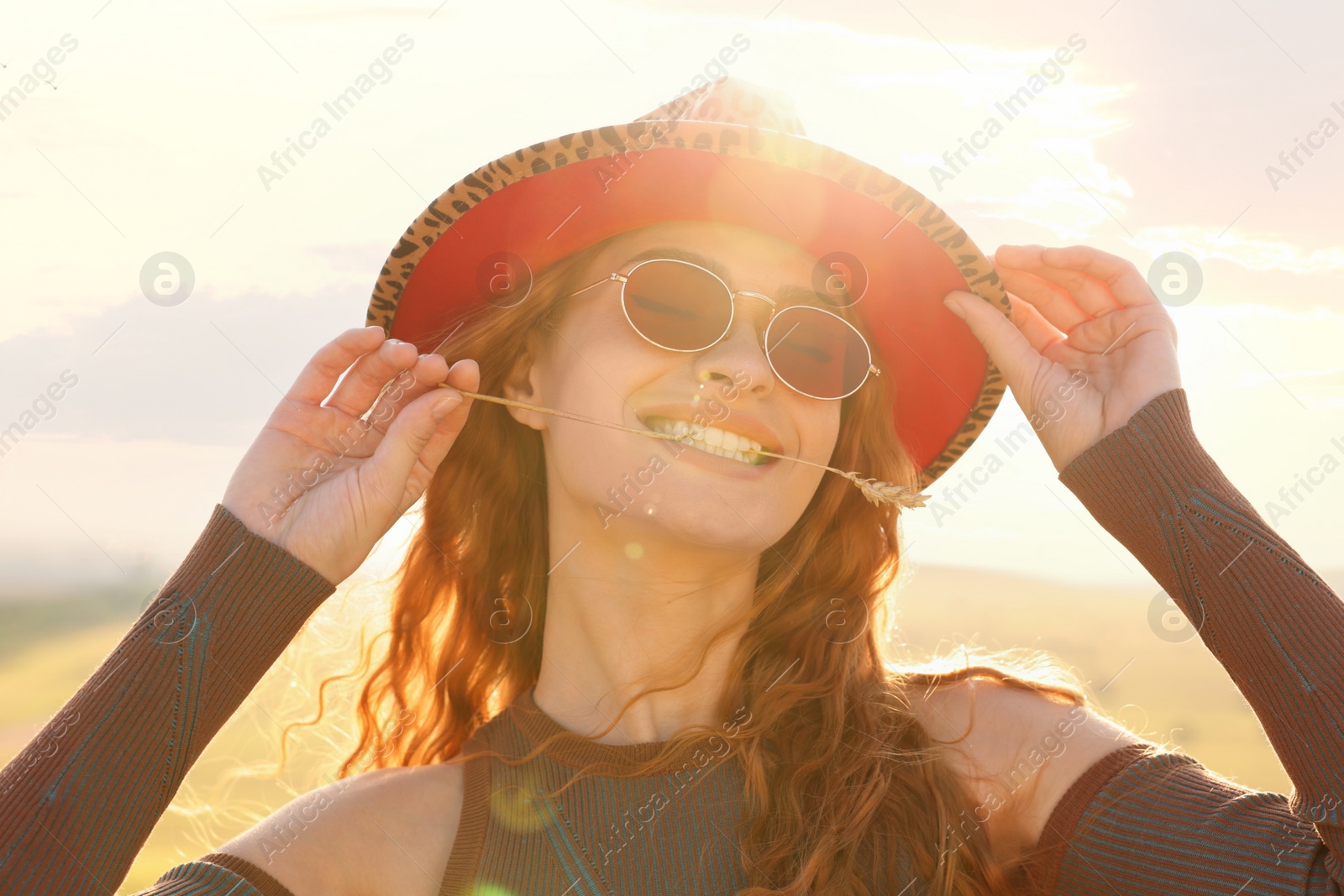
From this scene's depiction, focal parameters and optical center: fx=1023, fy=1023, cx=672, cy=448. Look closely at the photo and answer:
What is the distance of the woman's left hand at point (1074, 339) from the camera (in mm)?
3020

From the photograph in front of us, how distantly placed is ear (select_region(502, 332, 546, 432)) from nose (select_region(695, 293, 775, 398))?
2.25 ft

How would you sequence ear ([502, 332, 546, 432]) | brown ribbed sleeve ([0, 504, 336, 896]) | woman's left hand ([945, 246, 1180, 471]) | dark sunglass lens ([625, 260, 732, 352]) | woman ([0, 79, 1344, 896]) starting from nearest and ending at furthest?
brown ribbed sleeve ([0, 504, 336, 896])
woman ([0, 79, 1344, 896])
woman's left hand ([945, 246, 1180, 471])
dark sunglass lens ([625, 260, 732, 352])
ear ([502, 332, 546, 432])

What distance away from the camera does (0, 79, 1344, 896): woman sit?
8.77 ft

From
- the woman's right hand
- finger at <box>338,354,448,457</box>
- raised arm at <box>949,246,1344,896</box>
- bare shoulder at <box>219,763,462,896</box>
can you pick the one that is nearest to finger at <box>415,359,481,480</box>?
the woman's right hand

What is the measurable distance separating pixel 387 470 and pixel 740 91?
1.72 m

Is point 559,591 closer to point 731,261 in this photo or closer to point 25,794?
point 731,261

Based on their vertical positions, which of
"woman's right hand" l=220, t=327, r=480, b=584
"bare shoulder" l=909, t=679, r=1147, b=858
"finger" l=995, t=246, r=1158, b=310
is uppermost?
"finger" l=995, t=246, r=1158, b=310

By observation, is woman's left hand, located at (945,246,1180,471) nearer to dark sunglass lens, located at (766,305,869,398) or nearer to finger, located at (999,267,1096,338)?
finger, located at (999,267,1096,338)

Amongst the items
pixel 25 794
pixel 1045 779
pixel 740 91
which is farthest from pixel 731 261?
pixel 25 794

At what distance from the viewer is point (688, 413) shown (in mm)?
3258

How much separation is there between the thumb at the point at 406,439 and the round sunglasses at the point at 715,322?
67 cm

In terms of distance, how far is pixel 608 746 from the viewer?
3.23 meters

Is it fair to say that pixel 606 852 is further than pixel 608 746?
No

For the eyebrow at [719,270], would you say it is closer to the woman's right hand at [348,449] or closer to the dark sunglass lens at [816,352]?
the dark sunglass lens at [816,352]
